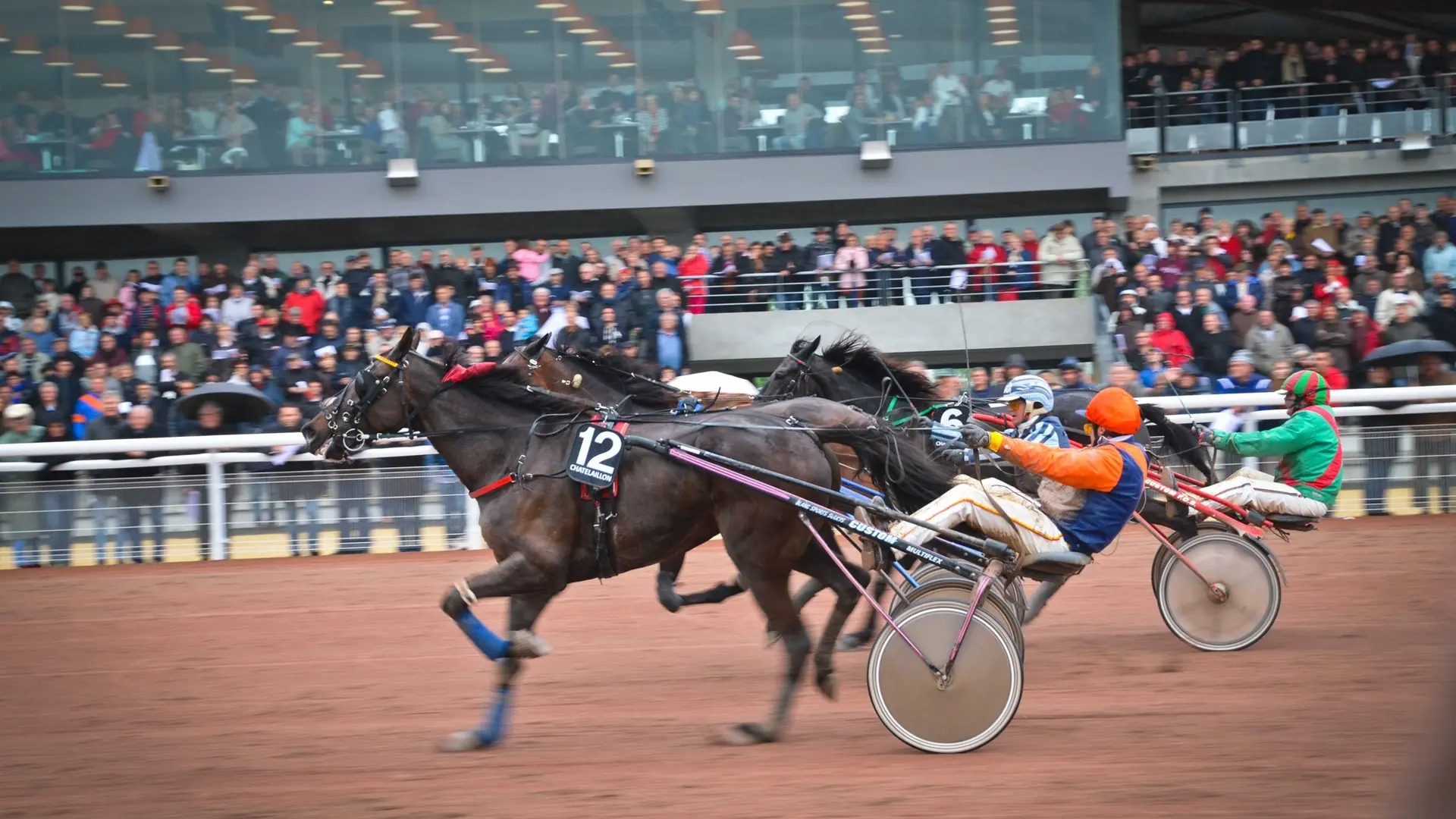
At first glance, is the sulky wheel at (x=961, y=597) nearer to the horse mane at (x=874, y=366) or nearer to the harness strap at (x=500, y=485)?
the harness strap at (x=500, y=485)

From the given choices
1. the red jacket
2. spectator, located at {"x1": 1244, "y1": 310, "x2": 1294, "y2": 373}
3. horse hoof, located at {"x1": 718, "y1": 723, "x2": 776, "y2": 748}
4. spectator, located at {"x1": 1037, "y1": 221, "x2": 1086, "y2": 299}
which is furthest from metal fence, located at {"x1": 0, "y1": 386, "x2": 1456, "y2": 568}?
horse hoof, located at {"x1": 718, "y1": 723, "x2": 776, "y2": 748}

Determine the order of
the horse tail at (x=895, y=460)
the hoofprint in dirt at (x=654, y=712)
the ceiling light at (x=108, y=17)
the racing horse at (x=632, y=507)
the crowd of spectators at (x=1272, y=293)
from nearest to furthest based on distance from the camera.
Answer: the hoofprint in dirt at (x=654, y=712) < the racing horse at (x=632, y=507) < the horse tail at (x=895, y=460) < the crowd of spectators at (x=1272, y=293) < the ceiling light at (x=108, y=17)

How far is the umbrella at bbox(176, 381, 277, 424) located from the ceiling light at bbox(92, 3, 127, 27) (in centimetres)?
895

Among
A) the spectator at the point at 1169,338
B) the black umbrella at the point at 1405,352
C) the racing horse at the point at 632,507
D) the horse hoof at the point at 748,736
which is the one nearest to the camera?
the horse hoof at the point at 748,736

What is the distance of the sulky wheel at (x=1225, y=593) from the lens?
7102 mm

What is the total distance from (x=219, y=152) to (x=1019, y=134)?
10654 millimetres

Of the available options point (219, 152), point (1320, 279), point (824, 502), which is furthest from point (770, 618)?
point (219, 152)

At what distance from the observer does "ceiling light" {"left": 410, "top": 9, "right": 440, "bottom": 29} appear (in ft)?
61.5

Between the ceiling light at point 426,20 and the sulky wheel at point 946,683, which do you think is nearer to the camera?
the sulky wheel at point 946,683

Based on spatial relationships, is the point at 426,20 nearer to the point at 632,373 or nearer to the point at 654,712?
the point at 632,373

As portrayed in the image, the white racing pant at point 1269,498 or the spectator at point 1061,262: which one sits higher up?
the spectator at point 1061,262

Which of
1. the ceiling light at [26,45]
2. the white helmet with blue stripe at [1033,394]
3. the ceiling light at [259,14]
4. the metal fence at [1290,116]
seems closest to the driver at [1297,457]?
the white helmet with blue stripe at [1033,394]

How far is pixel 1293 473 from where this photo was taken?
746 cm

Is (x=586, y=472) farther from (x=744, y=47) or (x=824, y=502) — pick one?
(x=744, y=47)
